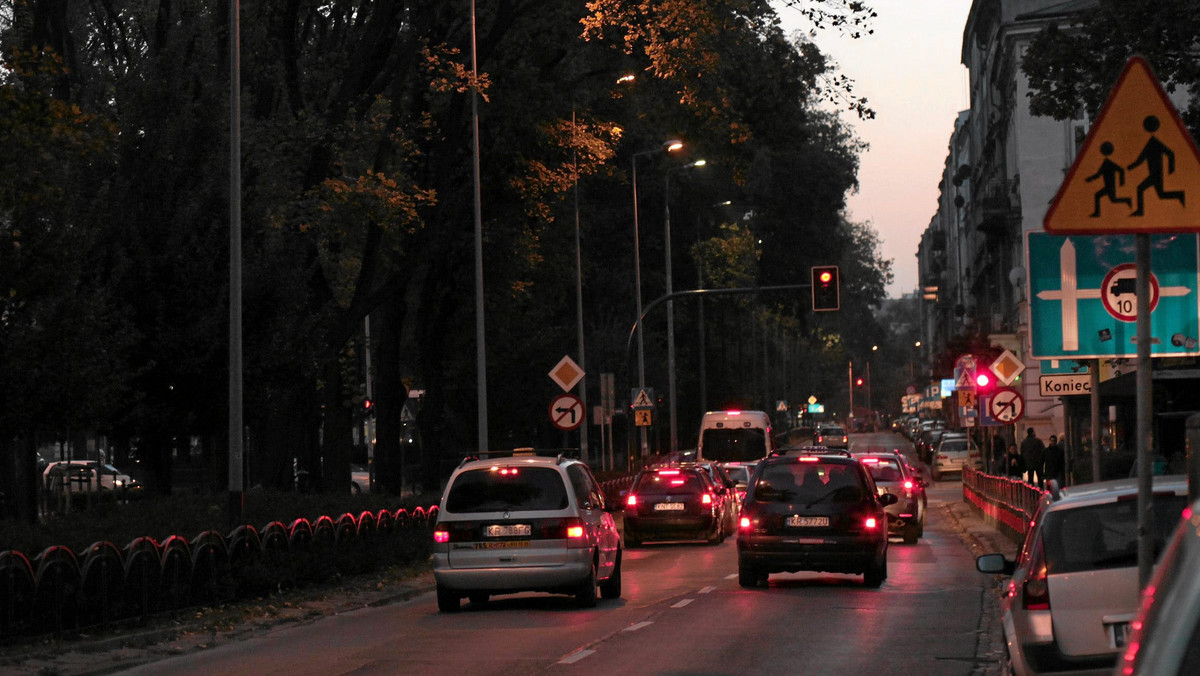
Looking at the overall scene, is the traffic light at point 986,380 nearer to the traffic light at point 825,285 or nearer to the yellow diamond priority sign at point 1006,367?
the yellow diamond priority sign at point 1006,367

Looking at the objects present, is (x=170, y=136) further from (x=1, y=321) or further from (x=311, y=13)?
(x=311, y=13)

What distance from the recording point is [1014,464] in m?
42.2

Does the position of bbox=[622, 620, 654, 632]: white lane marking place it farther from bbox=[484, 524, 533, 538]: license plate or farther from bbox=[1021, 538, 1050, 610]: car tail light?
bbox=[1021, 538, 1050, 610]: car tail light

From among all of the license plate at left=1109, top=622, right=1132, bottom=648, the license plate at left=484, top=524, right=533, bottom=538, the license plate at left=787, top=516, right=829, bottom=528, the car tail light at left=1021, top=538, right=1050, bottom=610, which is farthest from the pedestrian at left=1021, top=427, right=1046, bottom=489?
the license plate at left=1109, top=622, right=1132, bottom=648

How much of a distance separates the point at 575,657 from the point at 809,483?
820 centimetres

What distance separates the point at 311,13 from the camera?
113 feet

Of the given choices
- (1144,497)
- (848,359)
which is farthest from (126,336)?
(848,359)

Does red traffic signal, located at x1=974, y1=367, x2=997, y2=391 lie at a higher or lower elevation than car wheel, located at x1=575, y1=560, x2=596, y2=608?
higher

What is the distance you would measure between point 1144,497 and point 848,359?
172 metres

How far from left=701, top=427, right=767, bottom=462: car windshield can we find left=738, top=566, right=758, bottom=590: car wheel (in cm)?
2759

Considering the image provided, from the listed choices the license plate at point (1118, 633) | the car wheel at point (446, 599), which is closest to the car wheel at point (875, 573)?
the car wheel at point (446, 599)

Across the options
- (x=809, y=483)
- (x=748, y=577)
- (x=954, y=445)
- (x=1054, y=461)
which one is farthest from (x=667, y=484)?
(x=954, y=445)

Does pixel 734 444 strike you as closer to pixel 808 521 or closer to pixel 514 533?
pixel 808 521

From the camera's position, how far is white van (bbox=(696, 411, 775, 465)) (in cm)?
4997
